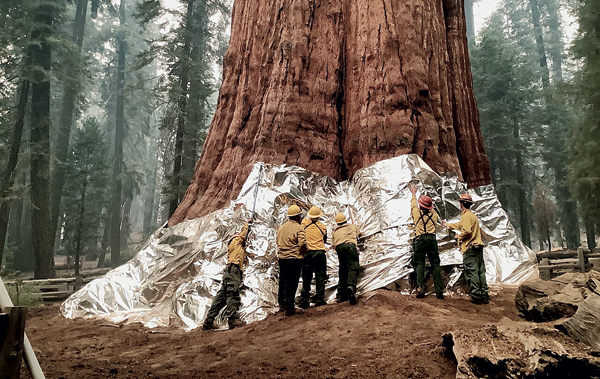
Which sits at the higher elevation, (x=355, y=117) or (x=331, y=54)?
(x=331, y=54)

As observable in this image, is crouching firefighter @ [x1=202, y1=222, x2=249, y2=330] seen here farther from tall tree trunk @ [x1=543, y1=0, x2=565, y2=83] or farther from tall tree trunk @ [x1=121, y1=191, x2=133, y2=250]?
tall tree trunk @ [x1=543, y1=0, x2=565, y2=83]

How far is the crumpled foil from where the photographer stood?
6.05 m

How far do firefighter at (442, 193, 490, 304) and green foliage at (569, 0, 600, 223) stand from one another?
36.8ft

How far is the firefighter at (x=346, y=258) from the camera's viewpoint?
569 centimetres

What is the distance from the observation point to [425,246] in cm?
563

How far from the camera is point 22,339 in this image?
2.06 meters

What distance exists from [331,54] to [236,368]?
6764mm

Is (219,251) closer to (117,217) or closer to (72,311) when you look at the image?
(72,311)

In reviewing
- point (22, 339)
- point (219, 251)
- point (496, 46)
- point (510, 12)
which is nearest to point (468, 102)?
point (219, 251)

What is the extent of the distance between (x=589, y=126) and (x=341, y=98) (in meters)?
12.2

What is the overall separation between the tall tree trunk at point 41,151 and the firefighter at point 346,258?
14378mm

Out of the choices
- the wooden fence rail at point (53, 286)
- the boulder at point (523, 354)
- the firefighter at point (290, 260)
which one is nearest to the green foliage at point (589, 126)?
the firefighter at point (290, 260)

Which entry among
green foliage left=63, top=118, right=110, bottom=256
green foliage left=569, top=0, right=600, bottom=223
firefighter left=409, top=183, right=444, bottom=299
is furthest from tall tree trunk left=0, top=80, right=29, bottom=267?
green foliage left=569, top=0, right=600, bottom=223

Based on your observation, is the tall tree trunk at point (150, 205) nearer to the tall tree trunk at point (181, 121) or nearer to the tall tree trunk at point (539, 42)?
the tall tree trunk at point (181, 121)
